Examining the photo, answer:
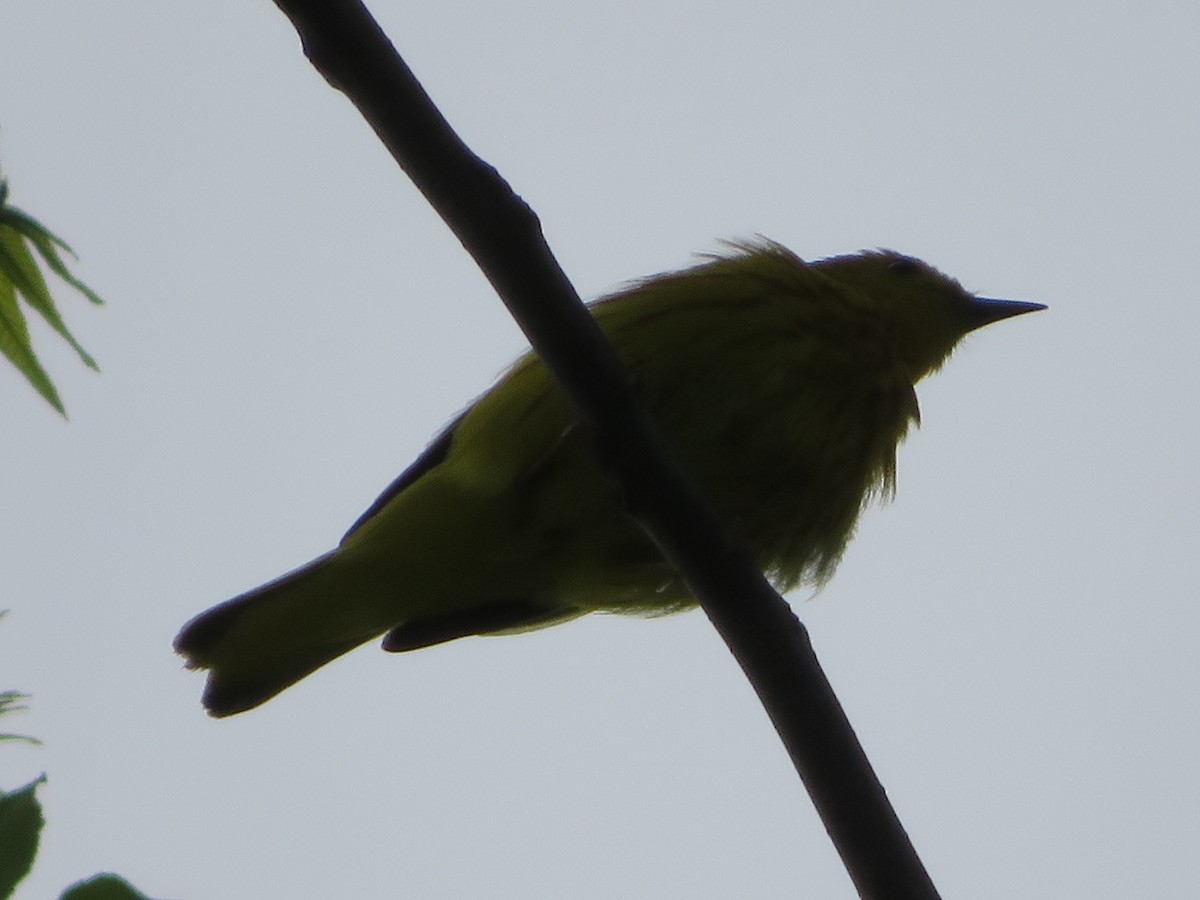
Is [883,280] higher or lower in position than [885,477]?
higher

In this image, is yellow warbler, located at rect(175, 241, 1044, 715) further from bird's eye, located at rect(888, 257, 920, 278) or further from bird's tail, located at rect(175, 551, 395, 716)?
bird's eye, located at rect(888, 257, 920, 278)

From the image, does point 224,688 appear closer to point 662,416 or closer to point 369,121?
point 662,416

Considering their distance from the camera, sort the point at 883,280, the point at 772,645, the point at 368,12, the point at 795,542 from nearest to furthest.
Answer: the point at 368,12, the point at 772,645, the point at 795,542, the point at 883,280

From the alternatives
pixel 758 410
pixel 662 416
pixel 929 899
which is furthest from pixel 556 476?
pixel 929 899

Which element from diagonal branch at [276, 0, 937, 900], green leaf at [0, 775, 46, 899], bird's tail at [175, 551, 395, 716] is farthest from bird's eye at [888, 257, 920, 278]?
green leaf at [0, 775, 46, 899]

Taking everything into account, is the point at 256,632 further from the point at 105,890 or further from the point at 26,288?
the point at 105,890

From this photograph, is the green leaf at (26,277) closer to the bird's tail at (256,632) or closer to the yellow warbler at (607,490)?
the yellow warbler at (607,490)

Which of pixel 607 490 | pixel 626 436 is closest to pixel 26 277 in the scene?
pixel 626 436
